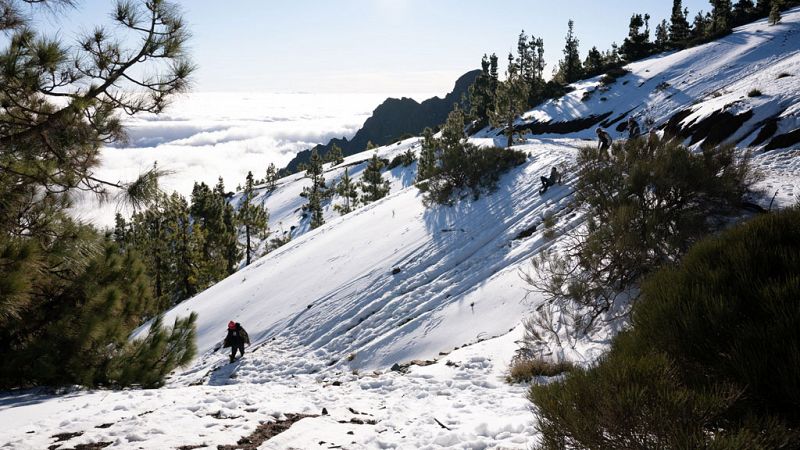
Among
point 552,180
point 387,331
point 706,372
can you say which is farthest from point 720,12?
point 706,372

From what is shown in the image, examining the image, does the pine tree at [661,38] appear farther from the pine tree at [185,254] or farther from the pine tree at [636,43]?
the pine tree at [185,254]

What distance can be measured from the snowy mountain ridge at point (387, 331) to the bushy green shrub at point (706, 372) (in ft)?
8.59

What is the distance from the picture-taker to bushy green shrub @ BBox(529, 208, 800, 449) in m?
2.14

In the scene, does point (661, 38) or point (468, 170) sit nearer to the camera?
point (468, 170)

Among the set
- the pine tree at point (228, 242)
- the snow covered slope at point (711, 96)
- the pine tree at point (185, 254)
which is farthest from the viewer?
the pine tree at point (228, 242)

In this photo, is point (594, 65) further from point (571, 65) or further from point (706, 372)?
point (706, 372)

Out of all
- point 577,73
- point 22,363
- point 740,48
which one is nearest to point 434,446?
point 22,363

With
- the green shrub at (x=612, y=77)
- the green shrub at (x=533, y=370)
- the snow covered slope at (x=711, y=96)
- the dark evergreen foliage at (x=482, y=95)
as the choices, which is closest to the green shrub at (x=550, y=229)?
the green shrub at (x=533, y=370)

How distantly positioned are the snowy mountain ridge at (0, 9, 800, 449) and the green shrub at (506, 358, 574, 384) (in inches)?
12.3

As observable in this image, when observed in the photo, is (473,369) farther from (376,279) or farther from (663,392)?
(376,279)

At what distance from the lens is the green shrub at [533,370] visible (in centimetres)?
736

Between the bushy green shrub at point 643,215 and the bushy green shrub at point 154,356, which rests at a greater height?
the bushy green shrub at point 643,215

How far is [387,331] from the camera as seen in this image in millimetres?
13258

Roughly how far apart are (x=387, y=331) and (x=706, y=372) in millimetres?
11173
